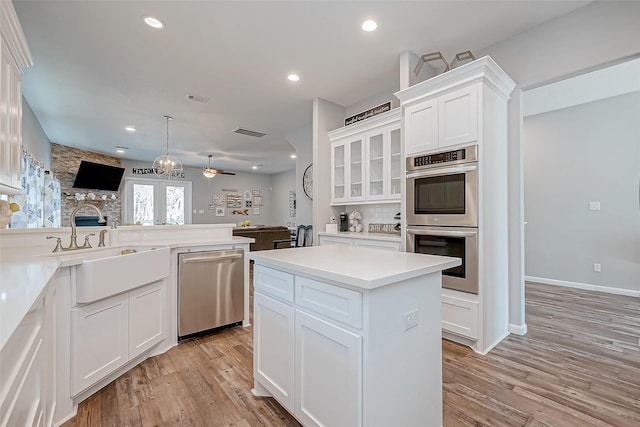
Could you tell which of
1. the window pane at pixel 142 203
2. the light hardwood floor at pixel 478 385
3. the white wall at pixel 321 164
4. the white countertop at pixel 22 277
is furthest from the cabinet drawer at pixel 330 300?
the window pane at pixel 142 203

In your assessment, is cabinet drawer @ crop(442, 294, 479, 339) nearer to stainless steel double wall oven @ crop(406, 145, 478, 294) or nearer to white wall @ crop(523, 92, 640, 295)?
stainless steel double wall oven @ crop(406, 145, 478, 294)

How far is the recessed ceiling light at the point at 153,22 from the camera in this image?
2.46 metres

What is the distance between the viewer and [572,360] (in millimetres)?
2260

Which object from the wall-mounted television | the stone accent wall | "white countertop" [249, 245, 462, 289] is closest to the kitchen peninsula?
"white countertop" [249, 245, 462, 289]

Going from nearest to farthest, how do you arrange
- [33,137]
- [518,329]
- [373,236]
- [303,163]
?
[518,329], [373,236], [33,137], [303,163]

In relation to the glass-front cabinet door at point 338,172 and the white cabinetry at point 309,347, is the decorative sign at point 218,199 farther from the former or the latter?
the white cabinetry at point 309,347

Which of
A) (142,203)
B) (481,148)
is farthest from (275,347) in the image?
(142,203)

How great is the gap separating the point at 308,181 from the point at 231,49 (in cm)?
271

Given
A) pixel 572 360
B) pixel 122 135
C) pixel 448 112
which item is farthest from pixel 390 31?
pixel 122 135

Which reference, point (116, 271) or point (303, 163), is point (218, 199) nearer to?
point (303, 163)

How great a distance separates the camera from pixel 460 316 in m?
2.54

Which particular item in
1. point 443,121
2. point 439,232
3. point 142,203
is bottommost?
point 439,232

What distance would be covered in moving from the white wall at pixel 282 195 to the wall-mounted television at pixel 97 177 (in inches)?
203

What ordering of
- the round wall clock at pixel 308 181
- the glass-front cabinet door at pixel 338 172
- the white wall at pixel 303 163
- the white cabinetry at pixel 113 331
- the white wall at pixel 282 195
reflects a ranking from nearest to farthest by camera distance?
the white cabinetry at pixel 113 331 < the glass-front cabinet door at pixel 338 172 < the round wall clock at pixel 308 181 < the white wall at pixel 303 163 < the white wall at pixel 282 195
